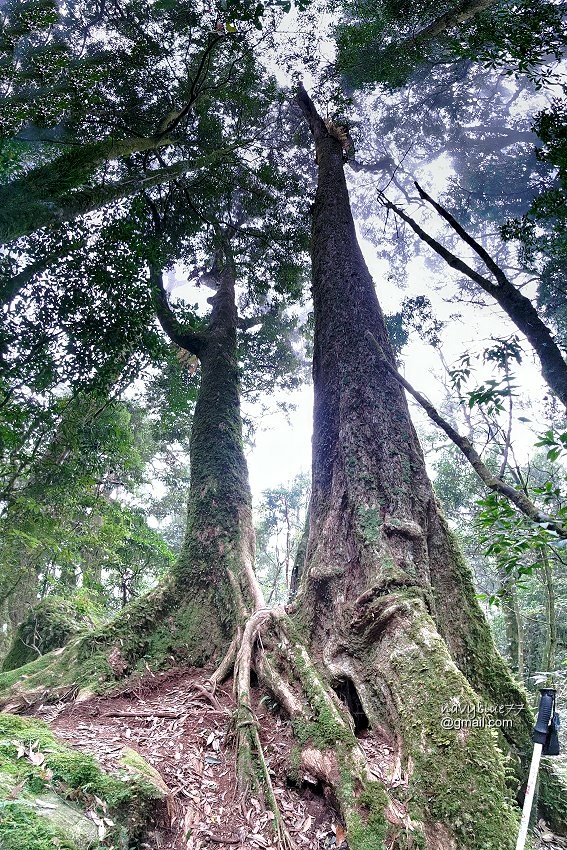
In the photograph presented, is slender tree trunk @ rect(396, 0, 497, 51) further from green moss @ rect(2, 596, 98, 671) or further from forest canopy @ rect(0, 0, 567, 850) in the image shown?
green moss @ rect(2, 596, 98, 671)

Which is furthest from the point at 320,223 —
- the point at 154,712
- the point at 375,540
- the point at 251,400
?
the point at 251,400

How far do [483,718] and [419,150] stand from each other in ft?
84.7

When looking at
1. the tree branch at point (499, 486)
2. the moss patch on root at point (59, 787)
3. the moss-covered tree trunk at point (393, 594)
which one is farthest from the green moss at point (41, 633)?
the tree branch at point (499, 486)

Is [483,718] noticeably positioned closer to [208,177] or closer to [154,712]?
[154,712]

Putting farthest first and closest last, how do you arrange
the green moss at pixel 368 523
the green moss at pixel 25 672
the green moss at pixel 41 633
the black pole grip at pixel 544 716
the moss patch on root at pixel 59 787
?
the green moss at pixel 41 633 → the green moss at pixel 25 672 → the green moss at pixel 368 523 → the black pole grip at pixel 544 716 → the moss patch on root at pixel 59 787

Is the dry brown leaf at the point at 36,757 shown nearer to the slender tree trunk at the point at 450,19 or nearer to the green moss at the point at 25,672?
the green moss at the point at 25,672

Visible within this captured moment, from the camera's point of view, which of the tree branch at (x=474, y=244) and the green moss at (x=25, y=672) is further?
the green moss at (x=25, y=672)

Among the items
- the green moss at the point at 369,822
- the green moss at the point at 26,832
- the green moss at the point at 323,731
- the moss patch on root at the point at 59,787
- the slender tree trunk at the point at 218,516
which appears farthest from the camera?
the slender tree trunk at the point at 218,516

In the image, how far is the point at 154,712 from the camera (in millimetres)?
3588

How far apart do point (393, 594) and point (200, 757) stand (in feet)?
5.94

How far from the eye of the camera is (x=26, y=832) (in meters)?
1.51

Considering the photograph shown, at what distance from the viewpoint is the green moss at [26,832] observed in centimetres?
146

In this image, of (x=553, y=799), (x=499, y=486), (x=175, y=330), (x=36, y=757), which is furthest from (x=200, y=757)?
(x=175, y=330)

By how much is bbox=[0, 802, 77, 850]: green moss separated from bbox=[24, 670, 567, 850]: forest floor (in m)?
0.77
